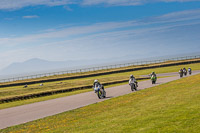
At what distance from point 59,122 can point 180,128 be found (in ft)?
25.2

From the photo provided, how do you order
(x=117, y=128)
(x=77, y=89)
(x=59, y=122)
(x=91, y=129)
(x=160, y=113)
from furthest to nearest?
(x=77, y=89), (x=59, y=122), (x=160, y=113), (x=91, y=129), (x=117, y=128)

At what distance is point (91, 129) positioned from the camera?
1144 cm

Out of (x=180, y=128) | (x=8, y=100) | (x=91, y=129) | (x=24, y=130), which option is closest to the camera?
(x=180, y=128)

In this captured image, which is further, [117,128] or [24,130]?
[24,130]

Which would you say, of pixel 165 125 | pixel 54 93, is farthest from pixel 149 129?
pixel 54 93

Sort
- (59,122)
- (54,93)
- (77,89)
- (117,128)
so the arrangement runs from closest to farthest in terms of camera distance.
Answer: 1. (117,128)
2. (59,122)
3. (54,93)
4. (77,89)

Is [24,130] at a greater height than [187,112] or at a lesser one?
lesser

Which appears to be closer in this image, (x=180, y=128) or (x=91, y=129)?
(x=180, y=128)

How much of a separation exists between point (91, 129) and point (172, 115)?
3.40 m

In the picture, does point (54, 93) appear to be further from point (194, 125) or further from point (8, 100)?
point (194, 125)

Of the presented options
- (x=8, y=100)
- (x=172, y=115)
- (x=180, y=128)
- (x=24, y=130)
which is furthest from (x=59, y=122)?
(x=8, y=100)

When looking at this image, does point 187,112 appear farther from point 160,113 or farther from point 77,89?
point 77,89

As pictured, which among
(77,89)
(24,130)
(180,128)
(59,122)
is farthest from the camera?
(77,89)

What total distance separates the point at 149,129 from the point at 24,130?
714 centimetres
